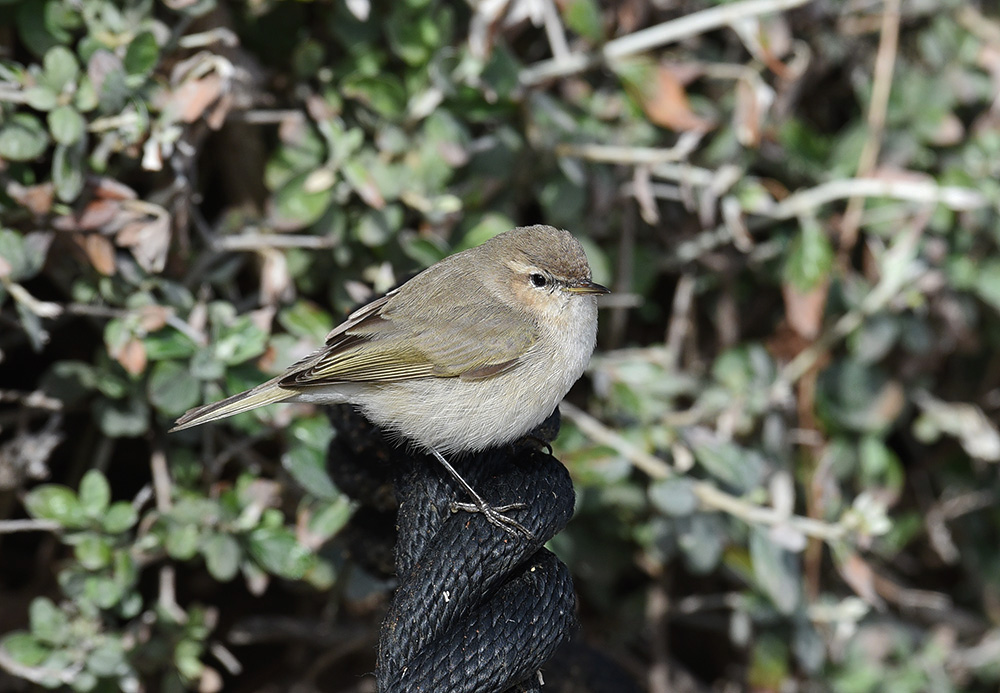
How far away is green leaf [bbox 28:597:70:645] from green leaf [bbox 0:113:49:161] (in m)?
1.27

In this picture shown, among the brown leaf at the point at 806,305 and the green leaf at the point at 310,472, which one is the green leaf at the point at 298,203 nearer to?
the green leaf at the point at 310,472

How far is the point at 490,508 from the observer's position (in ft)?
7.44

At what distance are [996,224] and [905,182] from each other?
45 centimetres

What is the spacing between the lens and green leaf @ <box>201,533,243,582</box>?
118 inches

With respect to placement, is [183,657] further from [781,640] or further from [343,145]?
[781,640]

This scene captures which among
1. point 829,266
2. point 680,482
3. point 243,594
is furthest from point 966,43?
point 243,594

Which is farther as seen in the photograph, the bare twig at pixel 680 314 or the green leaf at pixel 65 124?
the bare twig at pixel 680 314

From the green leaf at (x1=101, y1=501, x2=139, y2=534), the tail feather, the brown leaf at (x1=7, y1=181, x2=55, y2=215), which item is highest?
the brown leaf at (x1=7, y1=181, x2=55, y2=215)

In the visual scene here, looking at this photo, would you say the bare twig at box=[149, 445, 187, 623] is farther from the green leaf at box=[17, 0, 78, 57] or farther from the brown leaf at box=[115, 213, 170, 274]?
the green leaf at box=[17, 0, 78, 57]

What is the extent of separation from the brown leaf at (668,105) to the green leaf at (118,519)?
2.19 metres

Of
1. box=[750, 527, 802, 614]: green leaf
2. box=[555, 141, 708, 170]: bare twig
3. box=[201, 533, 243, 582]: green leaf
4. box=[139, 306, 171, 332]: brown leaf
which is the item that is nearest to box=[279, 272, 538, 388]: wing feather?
box=[139, 306, 171, 332]: brown leaf

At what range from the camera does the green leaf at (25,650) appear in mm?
2859

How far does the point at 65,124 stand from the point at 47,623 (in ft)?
4.64

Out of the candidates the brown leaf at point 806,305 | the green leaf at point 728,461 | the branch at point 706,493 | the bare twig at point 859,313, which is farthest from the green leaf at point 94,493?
A: the brown leaf at point 806,305
